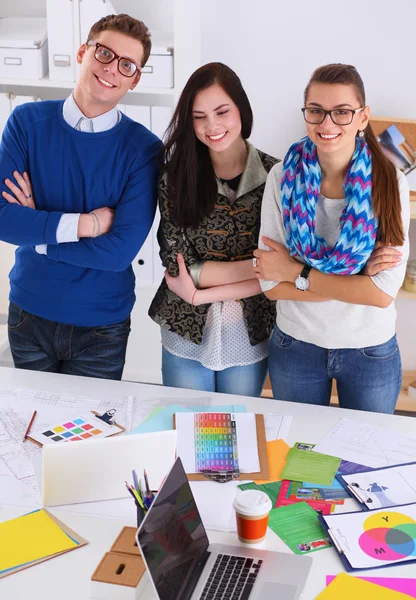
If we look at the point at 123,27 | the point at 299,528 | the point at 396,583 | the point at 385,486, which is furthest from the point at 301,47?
the point at 396,583

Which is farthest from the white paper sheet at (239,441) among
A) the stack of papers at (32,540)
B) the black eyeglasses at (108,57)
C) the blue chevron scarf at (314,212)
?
the black eyeglasses at (108,57)

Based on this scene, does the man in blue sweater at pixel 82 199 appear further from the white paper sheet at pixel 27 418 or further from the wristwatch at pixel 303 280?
the wristwatch at pixel 303 280

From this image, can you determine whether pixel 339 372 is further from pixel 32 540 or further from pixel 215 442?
pixel 32 540

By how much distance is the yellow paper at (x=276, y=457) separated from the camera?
5.69ft

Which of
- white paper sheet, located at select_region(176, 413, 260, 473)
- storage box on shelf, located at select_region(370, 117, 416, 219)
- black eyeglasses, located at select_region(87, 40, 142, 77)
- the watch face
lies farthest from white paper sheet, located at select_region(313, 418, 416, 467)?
storage box on shelf, located at select_region(370, 117, 416, 219)

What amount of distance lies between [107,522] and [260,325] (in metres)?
0.85

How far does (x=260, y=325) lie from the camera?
2.25 m

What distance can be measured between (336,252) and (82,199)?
2.49ft

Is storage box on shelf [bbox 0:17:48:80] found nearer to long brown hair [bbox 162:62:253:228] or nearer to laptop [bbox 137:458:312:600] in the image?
long brown hair [bbox 162:62:253:228]

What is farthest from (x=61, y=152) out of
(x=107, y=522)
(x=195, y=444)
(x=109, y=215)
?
(x=107, y=522)

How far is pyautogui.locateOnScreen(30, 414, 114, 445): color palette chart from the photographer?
184cm

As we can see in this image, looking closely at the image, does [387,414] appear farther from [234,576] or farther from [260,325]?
[234,576]

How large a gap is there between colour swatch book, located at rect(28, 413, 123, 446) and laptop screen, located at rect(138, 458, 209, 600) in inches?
18.8

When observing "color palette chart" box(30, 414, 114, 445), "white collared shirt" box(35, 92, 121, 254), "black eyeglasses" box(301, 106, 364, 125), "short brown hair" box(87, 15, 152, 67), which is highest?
"short brown hair" box(87, 15, 152, 67)
